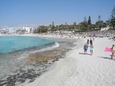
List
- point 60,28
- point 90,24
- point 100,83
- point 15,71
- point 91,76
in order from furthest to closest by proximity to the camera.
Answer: point 60,28, point 90,24, point 15,71, point 91,76, point 100,83

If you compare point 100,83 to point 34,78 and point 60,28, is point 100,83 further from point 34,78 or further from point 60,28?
point 60,28

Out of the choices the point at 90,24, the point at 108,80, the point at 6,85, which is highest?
the point at 90,24

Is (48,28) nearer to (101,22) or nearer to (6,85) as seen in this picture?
(101,22)

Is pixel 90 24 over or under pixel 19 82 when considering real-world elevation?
over

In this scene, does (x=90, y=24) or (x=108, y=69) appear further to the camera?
(x=90, y=24)

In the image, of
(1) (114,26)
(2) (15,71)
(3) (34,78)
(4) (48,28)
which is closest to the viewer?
(3) (34,78)

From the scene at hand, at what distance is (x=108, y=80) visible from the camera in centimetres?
1006

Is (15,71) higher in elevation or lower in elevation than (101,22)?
lower

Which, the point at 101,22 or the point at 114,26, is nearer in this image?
the point at 114,26

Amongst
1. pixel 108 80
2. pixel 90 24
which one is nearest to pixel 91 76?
pixel 108 80

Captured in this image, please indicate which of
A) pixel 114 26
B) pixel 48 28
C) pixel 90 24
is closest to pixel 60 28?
pixel 48 28

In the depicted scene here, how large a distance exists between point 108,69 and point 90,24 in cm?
10226

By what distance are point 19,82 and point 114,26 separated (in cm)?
8753

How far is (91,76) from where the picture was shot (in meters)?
11.1
